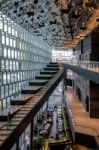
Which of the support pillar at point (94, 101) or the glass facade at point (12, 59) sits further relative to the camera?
the support pillar at point (94, 101)

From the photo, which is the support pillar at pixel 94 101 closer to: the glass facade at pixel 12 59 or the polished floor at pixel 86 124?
the polished floor at pixel 86 124

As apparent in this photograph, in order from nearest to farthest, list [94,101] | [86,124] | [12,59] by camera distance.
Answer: [12,59], [86,124], [94,101]

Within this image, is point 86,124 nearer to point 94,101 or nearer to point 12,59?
point 94,101

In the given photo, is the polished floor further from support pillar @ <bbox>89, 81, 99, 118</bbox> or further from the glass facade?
the glass facade

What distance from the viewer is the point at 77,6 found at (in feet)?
76.9

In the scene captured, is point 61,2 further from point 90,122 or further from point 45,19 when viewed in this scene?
point 90,122

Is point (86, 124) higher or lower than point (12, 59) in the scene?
lower

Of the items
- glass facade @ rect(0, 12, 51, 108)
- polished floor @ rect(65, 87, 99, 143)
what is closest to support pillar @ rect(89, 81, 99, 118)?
polished floor @ rect(65, 87, 99, 143)

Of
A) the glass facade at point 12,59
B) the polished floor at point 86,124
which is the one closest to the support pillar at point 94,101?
the polished floor at point 86,124

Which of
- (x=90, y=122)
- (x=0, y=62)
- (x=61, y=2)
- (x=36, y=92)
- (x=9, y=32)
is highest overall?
(x=61, y=2)

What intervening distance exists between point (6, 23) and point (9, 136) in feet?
57.1

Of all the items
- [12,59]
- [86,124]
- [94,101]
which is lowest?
[86,124]

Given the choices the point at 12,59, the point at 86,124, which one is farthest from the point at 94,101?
the point at 12,59

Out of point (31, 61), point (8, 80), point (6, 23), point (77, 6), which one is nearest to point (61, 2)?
point (77, 6)
